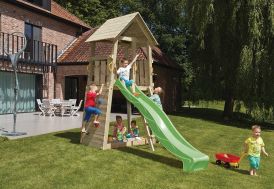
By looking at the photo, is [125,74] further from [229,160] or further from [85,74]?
[85,74]

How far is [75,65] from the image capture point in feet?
81.3

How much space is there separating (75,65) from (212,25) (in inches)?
341

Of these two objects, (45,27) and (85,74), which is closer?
(85,74)

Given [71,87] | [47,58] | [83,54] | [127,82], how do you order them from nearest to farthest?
[127,82]
[47,58]
[83,54]
[71,87]

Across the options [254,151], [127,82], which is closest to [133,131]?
[127,82]

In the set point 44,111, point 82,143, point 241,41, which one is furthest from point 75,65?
point 82,143

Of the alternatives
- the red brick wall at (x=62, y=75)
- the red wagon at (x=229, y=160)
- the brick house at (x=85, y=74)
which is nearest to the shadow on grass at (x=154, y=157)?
the red wagon at (x=229, y=160)

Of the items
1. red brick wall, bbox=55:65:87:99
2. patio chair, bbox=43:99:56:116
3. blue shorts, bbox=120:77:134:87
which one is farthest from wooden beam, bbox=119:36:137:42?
red brick wall, bbox=55:65:87:99

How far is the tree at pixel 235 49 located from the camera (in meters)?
20.4

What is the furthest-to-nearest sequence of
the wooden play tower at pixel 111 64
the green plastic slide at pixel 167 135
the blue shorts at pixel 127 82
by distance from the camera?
the blue shorts at pixel 127 82
the wooden play tower at pixel 111 64
the green plastic slide at pixel 167 135

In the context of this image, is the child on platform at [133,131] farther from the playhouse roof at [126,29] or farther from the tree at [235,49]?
the tree at [235,49]

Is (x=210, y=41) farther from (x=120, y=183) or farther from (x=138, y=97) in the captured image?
(x=120, y=183)

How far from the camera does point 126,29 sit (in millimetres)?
12469

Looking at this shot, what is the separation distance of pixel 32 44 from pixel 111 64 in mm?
12920
